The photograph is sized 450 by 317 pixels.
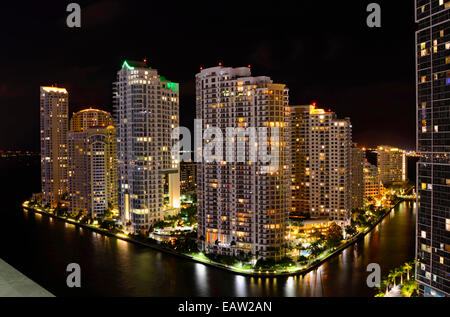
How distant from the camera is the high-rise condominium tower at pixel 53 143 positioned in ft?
152

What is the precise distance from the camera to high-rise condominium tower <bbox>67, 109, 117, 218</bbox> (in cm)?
3978

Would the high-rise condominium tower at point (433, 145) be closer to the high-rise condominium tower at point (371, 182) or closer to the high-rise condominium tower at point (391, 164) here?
the high-rise condominium tower at point (371, 182)

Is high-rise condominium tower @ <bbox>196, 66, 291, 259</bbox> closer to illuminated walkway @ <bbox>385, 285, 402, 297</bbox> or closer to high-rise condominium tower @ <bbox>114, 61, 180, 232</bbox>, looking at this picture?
high-rise condominium tower @ <bbox>114, 61, 180, 232</bbox>

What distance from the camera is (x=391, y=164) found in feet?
205

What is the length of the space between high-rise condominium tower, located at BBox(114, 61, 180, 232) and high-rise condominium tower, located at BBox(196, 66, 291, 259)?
7375mm

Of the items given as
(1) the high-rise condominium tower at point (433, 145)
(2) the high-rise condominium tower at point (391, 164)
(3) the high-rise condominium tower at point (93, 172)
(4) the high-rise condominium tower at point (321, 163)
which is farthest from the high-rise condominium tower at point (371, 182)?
(1) the high-rise condominium tower at point (433, 145)

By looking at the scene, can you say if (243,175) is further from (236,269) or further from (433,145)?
(433,145)

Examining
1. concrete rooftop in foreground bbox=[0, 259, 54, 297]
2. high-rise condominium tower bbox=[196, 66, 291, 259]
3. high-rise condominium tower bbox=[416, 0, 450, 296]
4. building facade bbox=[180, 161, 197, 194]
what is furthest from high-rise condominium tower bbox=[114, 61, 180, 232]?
concrete rooftop in foreground bbox=[0, 259, 54, 297]

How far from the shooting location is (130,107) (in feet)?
108

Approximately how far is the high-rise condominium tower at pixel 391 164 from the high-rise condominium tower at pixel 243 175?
137ft

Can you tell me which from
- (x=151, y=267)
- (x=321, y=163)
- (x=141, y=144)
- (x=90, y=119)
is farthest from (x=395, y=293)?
(x=90, y=119)

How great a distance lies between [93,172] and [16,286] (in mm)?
38652

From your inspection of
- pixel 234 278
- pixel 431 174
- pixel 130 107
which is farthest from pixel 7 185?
pixel 431 174

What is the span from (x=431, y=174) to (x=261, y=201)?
1138 cm
